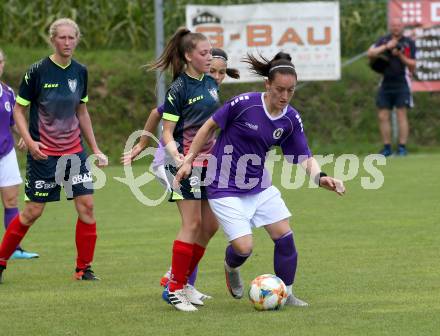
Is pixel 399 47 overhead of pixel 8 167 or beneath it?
overhead

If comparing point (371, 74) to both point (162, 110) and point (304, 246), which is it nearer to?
point (304, 246)

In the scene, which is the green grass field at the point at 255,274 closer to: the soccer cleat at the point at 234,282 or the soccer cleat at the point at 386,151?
the soccer cleat at the point at 234,282

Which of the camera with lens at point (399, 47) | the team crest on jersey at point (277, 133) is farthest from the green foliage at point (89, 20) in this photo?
the team crest on jersey at point (277, 133)

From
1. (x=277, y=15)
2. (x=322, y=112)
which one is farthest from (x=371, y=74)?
(x=277, y=15)

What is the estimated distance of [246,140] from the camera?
23.6 feet

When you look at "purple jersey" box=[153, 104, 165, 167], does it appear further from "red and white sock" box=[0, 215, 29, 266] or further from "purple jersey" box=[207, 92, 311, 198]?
"red and white sock" box=[0, 215, 29, 266]

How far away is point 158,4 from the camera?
18.4 metres

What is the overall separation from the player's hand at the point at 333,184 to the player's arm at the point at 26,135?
2318 mm

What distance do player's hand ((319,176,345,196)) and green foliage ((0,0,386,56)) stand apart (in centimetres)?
1435

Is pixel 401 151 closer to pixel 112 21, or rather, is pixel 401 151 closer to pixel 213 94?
pixel 112 21

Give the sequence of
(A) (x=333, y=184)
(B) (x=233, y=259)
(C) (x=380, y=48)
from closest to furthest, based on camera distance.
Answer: (A) (x=333, y=184), (B) (x=233, y=259), (C) (x=380, y=48)

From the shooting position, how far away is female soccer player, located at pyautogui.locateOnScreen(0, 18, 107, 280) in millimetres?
8484

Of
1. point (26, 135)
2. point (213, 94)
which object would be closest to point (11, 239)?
point (26, 135)

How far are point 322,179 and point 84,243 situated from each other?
2.34m
